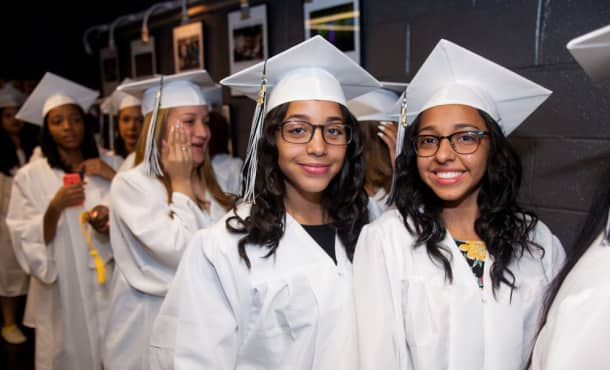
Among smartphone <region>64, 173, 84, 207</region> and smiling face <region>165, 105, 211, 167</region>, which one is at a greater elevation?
smiling face <region>165, 105, 211, 167</region>

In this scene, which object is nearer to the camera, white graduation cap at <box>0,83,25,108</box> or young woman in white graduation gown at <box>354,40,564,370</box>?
young woman in white graduation gown at <box>354,40,564,370</box>

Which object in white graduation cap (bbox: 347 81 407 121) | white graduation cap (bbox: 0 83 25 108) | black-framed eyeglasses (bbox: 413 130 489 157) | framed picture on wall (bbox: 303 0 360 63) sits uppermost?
framed picture on wall (bbox: 303 0 360 63)

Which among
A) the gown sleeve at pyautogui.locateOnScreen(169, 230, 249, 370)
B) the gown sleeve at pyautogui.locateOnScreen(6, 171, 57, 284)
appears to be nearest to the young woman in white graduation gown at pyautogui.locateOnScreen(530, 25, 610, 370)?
the gown sleeve at pyautogui.locateOnScreen(169, 230, 249, 370)

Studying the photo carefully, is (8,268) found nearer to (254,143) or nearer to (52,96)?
(52,96)

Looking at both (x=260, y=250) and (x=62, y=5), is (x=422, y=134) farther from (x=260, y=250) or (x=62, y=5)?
(x=62, y=5)

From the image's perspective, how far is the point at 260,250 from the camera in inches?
56.0

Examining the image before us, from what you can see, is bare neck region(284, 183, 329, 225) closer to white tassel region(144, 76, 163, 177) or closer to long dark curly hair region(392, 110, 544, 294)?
long dark curly hair region(392, 110, 544, 294)

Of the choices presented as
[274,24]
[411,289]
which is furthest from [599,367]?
[274,24]

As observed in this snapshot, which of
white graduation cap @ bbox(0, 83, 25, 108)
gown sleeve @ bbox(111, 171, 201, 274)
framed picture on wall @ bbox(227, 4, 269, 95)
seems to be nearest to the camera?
gown sleeve @ bbox(111, 171, 201, 274)

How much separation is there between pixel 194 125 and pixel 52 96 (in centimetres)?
119

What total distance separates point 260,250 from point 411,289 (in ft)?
1.59

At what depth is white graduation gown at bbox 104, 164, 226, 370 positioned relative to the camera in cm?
195

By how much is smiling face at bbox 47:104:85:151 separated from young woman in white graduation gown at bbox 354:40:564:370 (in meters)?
2.17

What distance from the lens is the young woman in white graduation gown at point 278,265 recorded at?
1.38 m
